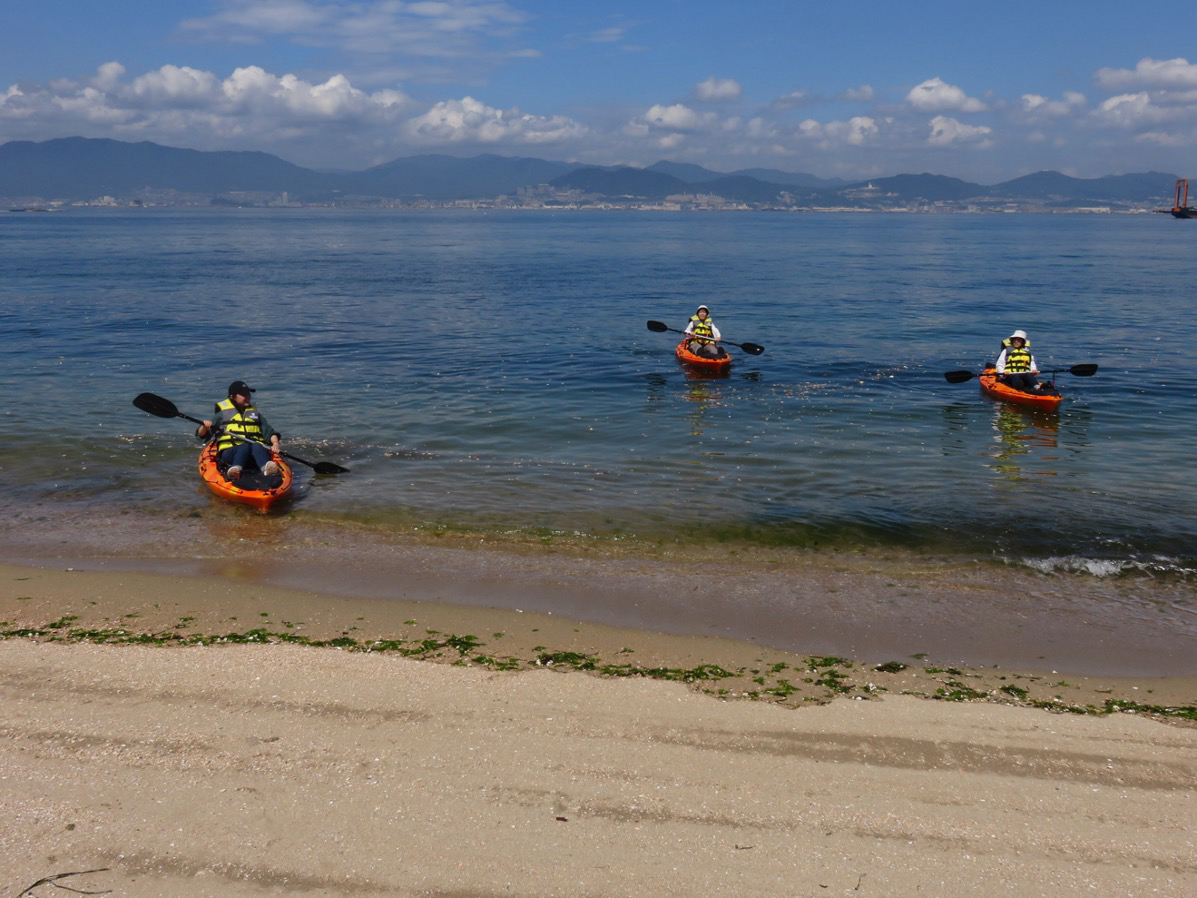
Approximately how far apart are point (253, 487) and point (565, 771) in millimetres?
10005

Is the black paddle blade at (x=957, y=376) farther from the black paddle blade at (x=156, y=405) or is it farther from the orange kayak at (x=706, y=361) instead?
the black paddle blade at (x=156, y=405)

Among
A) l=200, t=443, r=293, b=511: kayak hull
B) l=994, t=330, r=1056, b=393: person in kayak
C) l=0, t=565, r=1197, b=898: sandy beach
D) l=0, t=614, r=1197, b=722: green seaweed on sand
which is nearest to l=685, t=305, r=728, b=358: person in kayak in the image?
l=994, t=330, r=1056, b=393: person in kayak

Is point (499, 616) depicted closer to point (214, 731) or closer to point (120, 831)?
point (214, 731)

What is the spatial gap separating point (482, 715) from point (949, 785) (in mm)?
4011

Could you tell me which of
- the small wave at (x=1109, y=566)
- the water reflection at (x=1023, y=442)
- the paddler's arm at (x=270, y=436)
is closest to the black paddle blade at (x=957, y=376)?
the water reflection at (x=1023, y=442)

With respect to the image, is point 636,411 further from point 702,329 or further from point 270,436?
point 270,436

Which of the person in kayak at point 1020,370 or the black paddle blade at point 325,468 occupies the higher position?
the person in kayak at point 1020,370

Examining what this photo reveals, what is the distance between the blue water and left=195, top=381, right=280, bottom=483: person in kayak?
931 millimetres

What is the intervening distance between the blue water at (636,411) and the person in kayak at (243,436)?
93 centimetres

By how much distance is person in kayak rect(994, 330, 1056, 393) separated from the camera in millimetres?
23406

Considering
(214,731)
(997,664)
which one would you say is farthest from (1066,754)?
(214,731)

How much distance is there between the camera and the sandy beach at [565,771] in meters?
6.03

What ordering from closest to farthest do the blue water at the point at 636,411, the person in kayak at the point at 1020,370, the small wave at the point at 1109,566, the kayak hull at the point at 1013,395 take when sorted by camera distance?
the small wave at the point at 1109,566 < the blue water at the point at 636,411 < the kayak hull at the point at 1013,395 < the person in kayak at the point at 1020,370

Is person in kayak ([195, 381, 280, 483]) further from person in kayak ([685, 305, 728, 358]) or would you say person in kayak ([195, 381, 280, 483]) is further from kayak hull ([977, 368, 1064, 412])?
kayak hull ([977, 368, 1064, 412])
